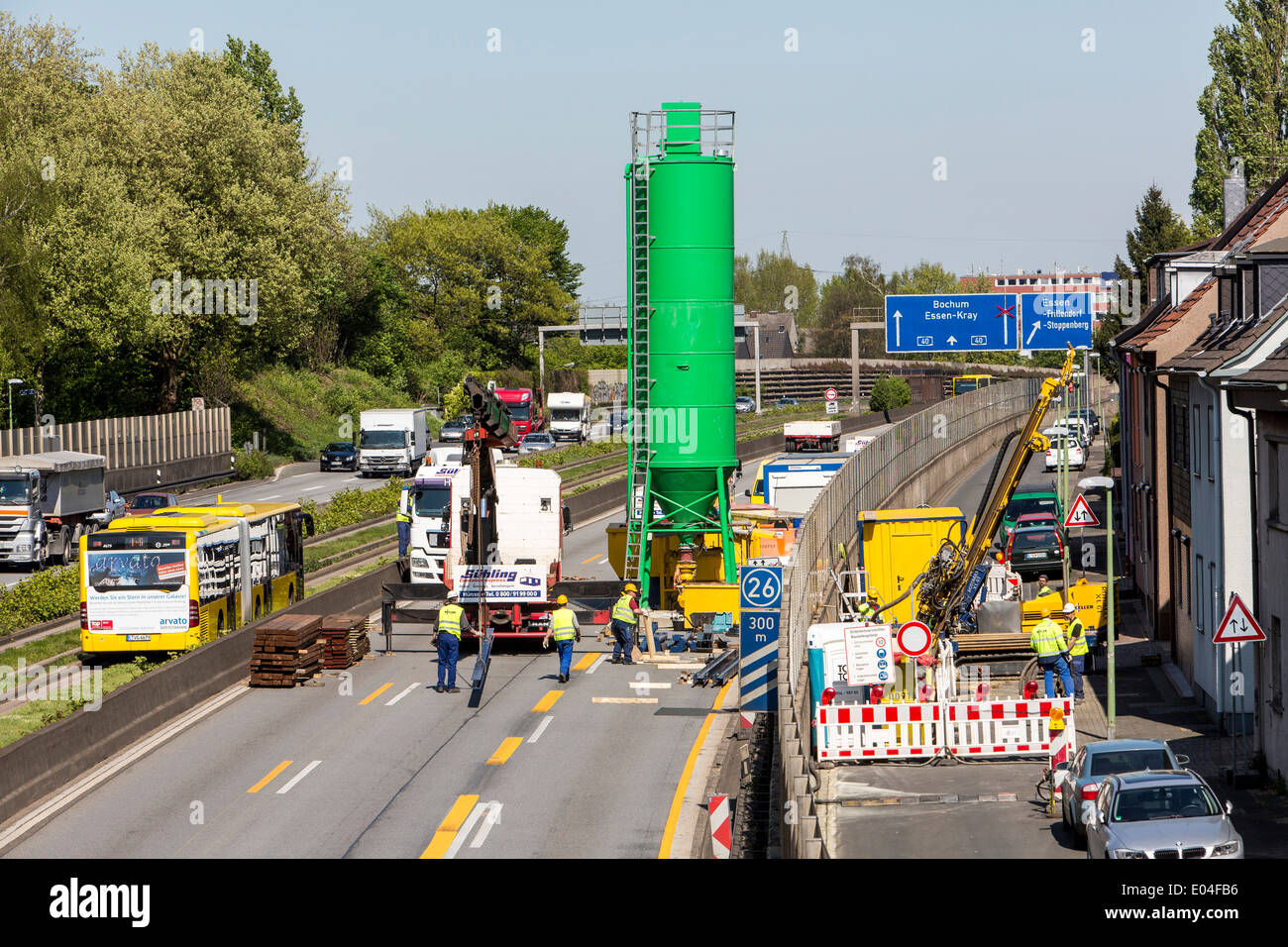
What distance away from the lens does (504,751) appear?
2341 cm

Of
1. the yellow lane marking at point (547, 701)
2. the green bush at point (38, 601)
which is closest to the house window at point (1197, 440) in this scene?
the yellow lane marking at point (547, 701)

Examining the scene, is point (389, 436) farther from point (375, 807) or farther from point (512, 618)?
point (375, 807)

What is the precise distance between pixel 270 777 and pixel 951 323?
169ft

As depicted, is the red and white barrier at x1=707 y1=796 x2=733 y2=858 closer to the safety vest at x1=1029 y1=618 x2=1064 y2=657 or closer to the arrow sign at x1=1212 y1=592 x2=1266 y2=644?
the arrow sign at x1=1212 y1=592 x2=1266 y2=644

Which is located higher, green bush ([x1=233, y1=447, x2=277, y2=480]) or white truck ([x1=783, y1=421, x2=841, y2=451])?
white truck ([x1=783, y1=421, x2=841, y2=451])

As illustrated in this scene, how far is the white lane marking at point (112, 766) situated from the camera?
752 inches

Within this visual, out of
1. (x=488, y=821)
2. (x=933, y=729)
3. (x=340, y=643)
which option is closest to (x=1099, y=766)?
(x=933, y=729)

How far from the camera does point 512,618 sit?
3195cm

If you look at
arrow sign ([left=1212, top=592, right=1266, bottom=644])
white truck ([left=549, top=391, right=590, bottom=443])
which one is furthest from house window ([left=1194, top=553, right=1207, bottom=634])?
white truck ([left=549, top=391, right=590, bottom=443])

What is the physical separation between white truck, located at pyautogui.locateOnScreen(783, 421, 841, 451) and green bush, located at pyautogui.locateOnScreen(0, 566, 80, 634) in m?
49.3

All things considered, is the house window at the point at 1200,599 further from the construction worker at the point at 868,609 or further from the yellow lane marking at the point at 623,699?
the yellow lane marking at the point at 623,699

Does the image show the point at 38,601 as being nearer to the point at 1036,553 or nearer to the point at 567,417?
the point at 1036,553

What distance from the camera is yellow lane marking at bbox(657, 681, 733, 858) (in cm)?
1825
